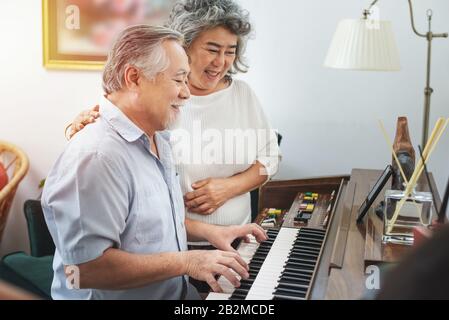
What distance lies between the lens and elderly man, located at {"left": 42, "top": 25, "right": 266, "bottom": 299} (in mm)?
1371

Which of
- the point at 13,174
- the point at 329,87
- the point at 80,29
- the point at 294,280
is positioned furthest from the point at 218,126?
the point at 13,174

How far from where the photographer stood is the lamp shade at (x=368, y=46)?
7.81 feet

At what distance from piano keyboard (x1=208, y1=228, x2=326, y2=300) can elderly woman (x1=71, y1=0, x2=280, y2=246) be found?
239mm

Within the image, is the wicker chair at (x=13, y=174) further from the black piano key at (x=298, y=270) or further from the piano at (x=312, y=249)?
the black piano key at (x=298, y=270)

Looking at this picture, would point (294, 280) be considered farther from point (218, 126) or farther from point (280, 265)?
point (218, 126)

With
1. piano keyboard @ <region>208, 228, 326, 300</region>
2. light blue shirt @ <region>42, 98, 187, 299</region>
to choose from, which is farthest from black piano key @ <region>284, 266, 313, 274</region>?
light blue shirt @ <region>42, 98, 187, 299</region>

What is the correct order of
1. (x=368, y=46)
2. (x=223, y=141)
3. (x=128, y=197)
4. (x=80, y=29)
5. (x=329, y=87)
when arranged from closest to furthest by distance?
1. (x=128, y=197)
2. (x=223, y=141)
3. (x=368, y=46)
4. (x=329, y=87)
5. (x=80, y=29)

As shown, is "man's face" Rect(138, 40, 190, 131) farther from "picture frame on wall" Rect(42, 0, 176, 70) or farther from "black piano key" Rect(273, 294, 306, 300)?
"picture frame on wall" Rect(42, 0, 176, 70)

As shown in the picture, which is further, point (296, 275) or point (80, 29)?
point (80, 29)

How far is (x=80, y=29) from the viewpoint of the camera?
3.11 metres

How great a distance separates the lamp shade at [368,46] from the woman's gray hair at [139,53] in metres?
1.08

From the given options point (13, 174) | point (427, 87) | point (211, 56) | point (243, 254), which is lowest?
point (13, 174)

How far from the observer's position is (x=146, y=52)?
1485 millimetres

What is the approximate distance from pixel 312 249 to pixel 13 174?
2.08 metres
